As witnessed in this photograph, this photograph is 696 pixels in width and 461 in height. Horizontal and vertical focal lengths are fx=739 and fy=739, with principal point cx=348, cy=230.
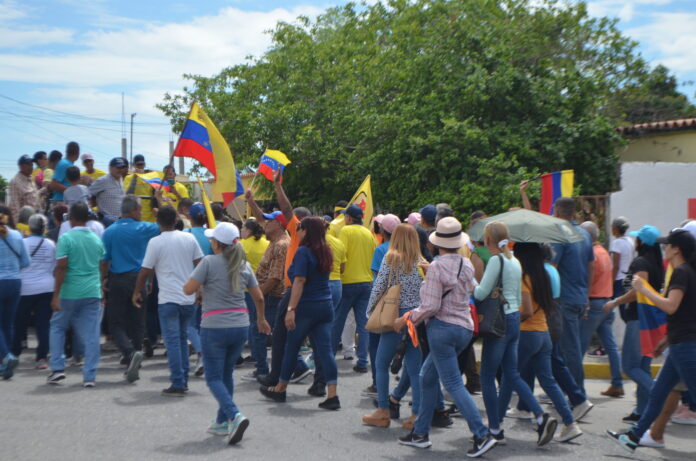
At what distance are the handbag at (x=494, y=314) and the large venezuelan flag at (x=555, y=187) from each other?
4.70 meters

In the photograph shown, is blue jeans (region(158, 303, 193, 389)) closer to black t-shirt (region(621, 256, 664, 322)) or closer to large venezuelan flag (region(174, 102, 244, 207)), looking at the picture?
large venezuelan flag (region(174, 102, 244, 207))

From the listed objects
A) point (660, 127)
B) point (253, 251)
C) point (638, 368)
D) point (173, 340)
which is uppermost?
point (660, 127)

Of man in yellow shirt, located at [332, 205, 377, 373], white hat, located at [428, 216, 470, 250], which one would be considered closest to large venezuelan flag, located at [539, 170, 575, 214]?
man in yellow shirt, located at [332, 205, 377, 373]

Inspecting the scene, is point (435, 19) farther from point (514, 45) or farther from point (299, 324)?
point (299, 324)

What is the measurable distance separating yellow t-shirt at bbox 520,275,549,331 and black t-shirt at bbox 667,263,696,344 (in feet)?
3.73

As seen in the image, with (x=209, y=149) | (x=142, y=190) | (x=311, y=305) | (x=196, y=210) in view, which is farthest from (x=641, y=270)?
(x=142, y=190)

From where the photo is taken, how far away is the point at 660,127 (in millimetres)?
15656

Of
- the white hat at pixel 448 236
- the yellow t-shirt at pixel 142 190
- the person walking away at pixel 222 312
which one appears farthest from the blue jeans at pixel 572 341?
the yellow t-shirt at pixel 142 190

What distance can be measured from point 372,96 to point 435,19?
2681 mm

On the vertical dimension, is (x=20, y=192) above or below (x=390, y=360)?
above

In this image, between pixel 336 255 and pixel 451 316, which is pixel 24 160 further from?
pixel 451 316

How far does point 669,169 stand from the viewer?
36.6 feet

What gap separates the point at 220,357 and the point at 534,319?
2762mm

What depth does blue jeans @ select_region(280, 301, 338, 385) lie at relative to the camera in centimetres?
745
